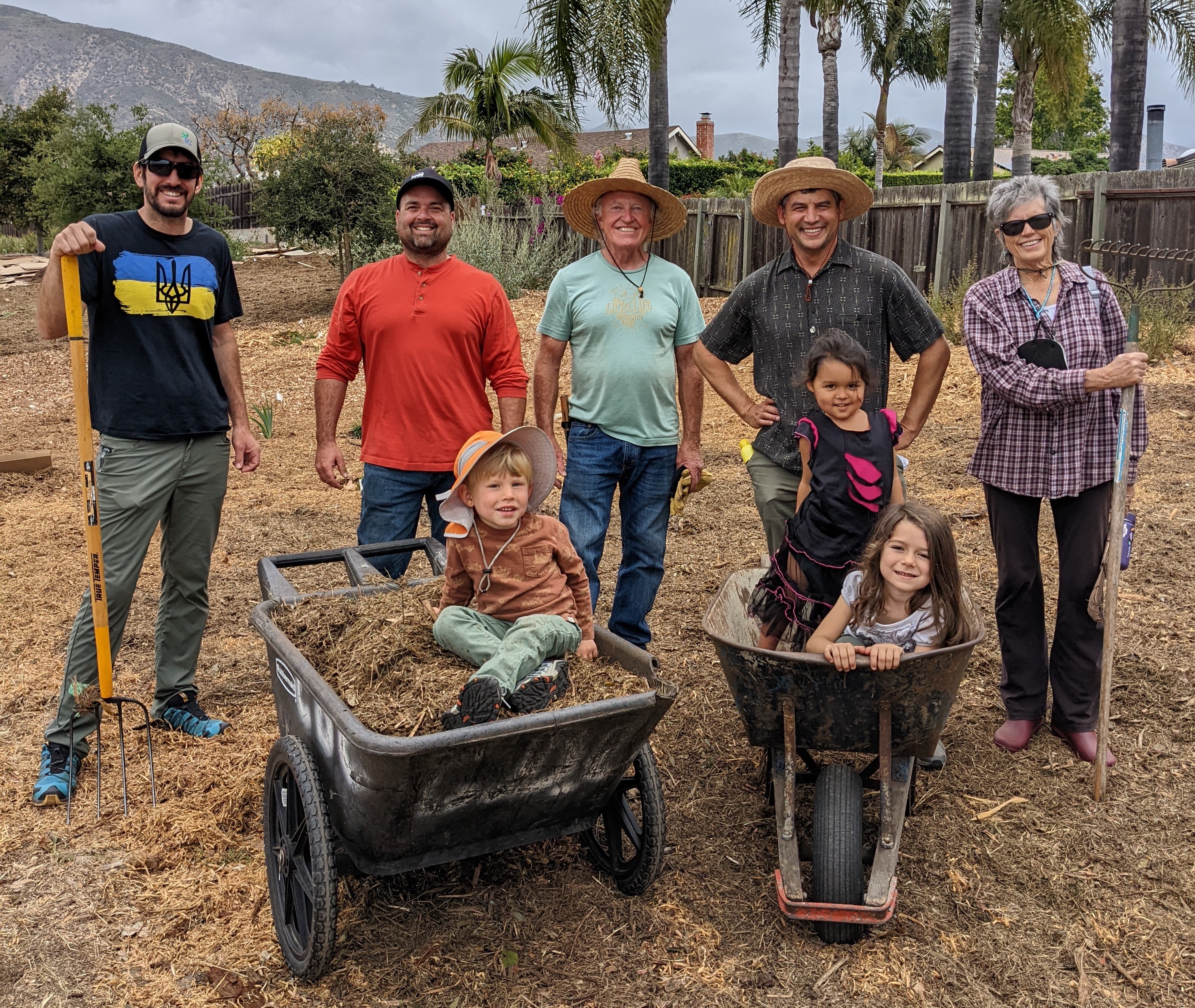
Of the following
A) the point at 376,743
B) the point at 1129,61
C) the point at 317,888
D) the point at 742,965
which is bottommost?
the point at 742,965

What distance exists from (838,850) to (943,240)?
12667mm

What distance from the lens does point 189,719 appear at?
4531 mm

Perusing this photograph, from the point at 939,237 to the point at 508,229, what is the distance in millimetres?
7057

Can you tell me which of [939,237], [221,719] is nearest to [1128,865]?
[221,719]

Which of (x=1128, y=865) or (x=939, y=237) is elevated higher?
(x=939, y=237)

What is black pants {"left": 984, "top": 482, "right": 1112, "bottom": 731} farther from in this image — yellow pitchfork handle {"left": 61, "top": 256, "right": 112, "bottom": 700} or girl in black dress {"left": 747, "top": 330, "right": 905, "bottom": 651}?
yellow pitchfork handle {"left": 61, "top": 256, "right": 112, "bottom": 700}

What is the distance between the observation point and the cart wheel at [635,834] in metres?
3.20

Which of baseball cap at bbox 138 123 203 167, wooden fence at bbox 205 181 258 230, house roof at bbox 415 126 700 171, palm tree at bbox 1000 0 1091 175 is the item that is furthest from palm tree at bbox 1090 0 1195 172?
house roof at bbox 415 126 700 171

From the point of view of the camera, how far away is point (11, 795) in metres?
4.03

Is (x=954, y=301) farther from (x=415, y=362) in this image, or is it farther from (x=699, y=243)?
(x=415, y=362)

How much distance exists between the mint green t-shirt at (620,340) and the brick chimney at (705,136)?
174 ft

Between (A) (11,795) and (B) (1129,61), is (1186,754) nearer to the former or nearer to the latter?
(A) (11,795)

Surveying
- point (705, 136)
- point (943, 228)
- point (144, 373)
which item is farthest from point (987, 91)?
point (705, 136)

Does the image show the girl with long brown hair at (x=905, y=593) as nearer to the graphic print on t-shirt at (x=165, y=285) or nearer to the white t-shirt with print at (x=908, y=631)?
the white t-shirt with print at (x=908, y=631)
